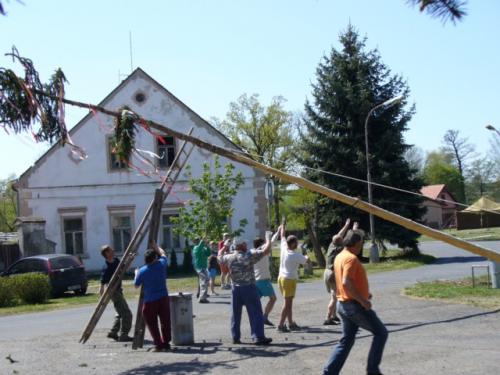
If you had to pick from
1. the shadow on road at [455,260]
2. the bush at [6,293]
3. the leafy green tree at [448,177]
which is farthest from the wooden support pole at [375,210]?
the leafy green tree at [448,177]

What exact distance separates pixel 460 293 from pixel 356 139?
1913 cm

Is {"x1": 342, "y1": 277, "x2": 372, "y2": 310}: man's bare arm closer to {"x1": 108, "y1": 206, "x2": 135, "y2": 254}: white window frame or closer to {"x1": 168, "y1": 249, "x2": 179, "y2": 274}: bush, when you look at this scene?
{"x1": 168, "y1": 249, "x2": 179, "y2": 274}: bush

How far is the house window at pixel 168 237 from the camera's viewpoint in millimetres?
34875

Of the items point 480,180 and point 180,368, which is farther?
point 480,180

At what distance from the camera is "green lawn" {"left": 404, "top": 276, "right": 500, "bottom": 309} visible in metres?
15.1

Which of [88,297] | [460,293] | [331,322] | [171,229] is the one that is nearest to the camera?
[331,322]

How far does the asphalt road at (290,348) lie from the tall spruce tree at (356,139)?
60.1 feet

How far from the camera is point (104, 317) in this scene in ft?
56.1

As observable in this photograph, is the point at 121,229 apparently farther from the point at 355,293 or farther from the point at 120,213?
the point at 355,293

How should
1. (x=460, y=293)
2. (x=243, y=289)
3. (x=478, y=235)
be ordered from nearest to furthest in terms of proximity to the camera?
(x=243, y=289)
(x=460, y=293)
(x=478, y=235)

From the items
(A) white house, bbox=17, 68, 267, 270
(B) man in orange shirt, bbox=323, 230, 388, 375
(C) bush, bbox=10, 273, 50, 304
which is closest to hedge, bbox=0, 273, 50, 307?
(C) bush, bbox=10, 273, 50, 304

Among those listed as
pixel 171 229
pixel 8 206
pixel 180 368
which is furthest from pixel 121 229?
pixel 8 206

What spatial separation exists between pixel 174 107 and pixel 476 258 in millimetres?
15631

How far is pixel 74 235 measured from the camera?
3512 cm
